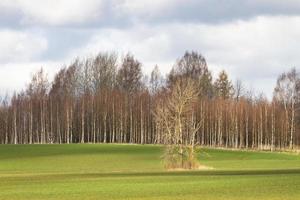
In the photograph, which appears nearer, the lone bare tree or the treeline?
the lone bare tree

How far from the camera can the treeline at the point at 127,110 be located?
147 metres

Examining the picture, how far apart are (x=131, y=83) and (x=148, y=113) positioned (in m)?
19.9

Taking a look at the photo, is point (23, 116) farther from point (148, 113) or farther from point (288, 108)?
point (288, 108)

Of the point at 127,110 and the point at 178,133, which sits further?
the point at 127,110

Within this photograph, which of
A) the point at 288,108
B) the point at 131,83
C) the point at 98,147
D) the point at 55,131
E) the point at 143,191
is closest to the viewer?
the point at 143,191

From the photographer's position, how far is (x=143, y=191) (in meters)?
40.0

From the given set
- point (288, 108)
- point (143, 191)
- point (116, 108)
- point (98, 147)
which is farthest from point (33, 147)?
point (143, 191)

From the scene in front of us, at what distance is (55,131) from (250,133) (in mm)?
46298

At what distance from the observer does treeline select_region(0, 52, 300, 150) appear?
482ft

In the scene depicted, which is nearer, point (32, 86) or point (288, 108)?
point (288, 108)

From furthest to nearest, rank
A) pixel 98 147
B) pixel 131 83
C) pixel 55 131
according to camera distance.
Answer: pixel 131 83 < pixel 55 131 < pixel 98 147

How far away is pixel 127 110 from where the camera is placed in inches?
5999

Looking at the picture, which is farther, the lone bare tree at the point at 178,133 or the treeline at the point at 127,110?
the treeline at the point at 127,110

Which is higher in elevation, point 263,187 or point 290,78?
point 290,78
